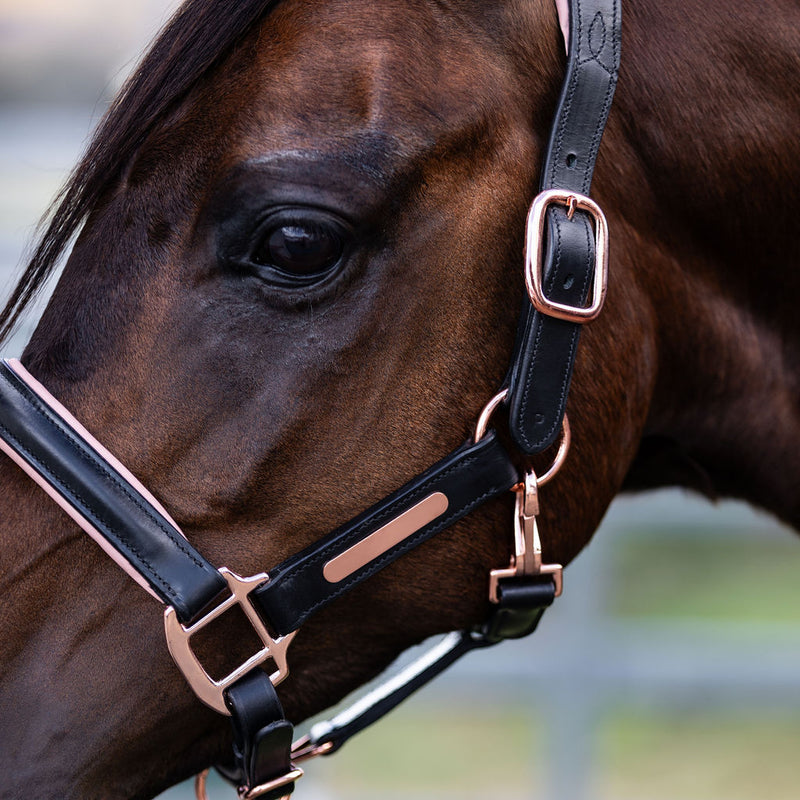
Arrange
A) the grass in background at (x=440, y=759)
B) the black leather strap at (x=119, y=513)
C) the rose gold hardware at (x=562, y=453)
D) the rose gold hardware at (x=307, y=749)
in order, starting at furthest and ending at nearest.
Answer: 1. the grass in background at (x=440, y=759)
2. the rose gold hardware at (x=307, y=749)
3. the rose gold hardware at (x=562, y=453)
4. the black leather strap at (x=119, y=513)

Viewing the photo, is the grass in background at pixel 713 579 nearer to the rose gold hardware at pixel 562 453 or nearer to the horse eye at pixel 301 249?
the rose gold hardware at pixel 562 453

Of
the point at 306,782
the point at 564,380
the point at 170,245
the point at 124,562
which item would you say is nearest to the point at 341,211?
the point at 170,245

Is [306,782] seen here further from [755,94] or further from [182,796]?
[755,94]

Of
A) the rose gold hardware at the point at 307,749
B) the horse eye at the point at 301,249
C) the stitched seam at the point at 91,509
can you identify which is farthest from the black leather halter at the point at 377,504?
the horse eye at the point at 301,249

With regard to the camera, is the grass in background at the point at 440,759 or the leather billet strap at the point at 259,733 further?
the grass in background at the point at 440,759

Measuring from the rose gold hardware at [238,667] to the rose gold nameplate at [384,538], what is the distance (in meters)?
0.08

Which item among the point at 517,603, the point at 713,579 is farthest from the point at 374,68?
the point at 713,579

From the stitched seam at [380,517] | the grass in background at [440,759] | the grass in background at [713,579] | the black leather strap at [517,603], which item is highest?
the stitched seam at [380,517]

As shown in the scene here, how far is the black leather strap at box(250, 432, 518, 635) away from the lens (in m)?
1.04

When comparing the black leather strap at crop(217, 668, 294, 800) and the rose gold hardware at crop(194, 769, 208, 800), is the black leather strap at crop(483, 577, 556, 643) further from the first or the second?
the rose gold hardware at crop(194, 769, 208, 800)

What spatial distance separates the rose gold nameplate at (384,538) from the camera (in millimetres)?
1054

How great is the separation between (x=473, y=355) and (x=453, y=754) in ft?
8.97

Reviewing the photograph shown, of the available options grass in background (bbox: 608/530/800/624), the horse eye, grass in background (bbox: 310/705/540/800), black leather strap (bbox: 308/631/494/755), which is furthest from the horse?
grass in background (bbox: 608/530/800/624)

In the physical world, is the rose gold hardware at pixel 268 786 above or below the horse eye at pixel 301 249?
below
